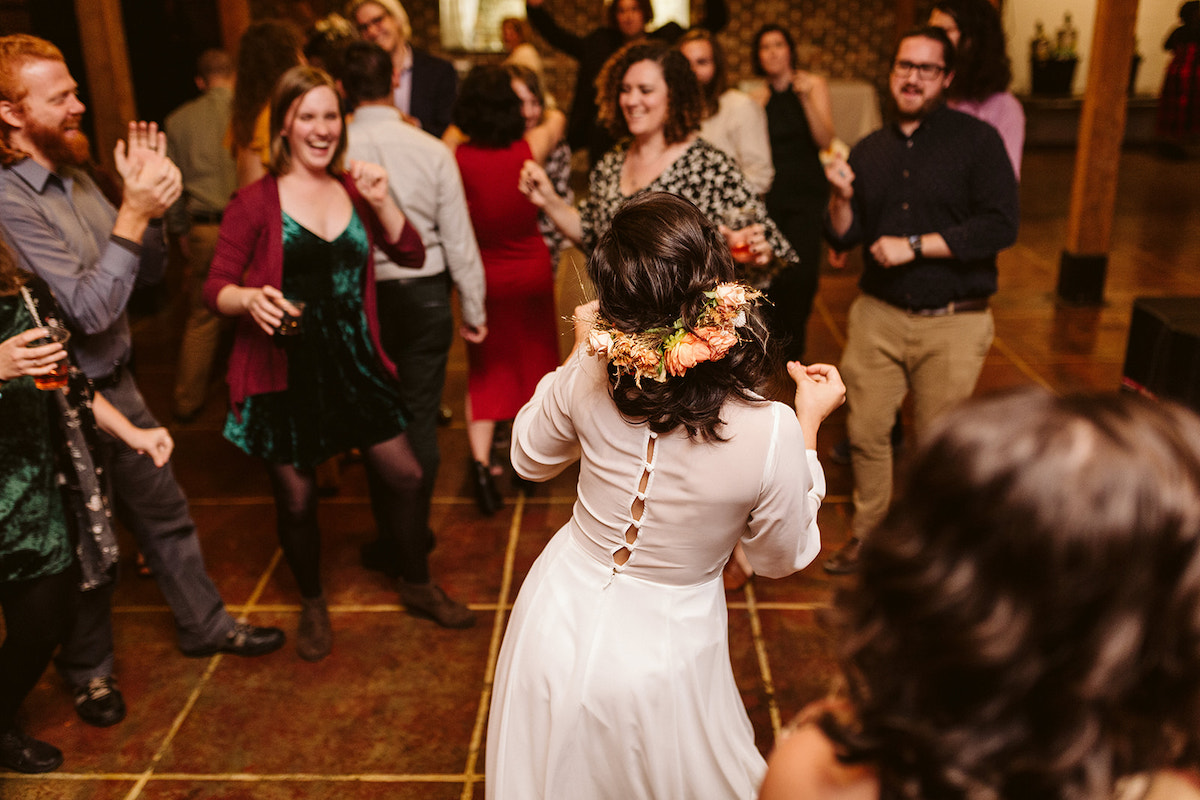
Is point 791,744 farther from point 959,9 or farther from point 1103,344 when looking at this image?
point 1103,344

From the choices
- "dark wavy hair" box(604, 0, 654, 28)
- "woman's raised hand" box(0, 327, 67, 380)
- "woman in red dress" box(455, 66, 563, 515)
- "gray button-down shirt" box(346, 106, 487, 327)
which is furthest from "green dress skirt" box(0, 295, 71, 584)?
"dark wavy hair" box(604, 0, 654, 28)

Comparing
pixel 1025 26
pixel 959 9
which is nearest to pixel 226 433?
pixel 959 9

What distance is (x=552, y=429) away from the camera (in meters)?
1.71

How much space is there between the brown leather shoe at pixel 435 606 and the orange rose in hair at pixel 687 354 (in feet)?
5.87

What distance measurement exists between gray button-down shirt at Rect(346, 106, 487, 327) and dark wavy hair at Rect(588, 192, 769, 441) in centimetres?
165

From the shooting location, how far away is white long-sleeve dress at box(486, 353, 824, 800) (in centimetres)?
154

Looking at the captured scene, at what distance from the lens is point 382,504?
300 cm

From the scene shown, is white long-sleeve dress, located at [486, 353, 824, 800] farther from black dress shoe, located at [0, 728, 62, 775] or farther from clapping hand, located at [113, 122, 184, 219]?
black dress shoe, located at [0, 728, 62, 775]

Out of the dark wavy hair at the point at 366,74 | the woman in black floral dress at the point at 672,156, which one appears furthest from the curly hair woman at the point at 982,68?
the dark wavy hair at the point at 366,74

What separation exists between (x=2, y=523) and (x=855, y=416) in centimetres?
240

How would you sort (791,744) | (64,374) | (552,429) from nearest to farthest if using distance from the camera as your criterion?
1. (791,744)
2. (552,429)
3. (64,374)

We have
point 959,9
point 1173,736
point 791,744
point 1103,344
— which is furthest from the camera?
point 1103,344

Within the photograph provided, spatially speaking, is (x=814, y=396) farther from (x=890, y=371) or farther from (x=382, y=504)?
(x=382, y=504)

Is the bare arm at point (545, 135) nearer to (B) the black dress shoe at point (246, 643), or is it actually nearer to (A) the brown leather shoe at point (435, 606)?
(A) the brown leather shoe at point (435, 606)
